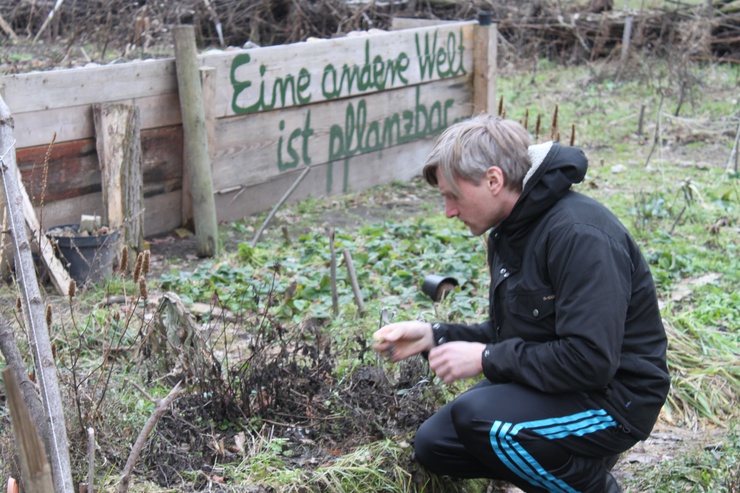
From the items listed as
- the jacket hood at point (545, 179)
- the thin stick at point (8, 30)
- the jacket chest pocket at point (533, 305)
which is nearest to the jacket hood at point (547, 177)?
the jacket hood at point (545, 179)

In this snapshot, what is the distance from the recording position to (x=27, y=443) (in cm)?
151

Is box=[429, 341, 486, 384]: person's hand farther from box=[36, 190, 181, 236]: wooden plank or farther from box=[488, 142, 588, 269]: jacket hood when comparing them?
box=[36, 190, 181, 236]: wooden plank

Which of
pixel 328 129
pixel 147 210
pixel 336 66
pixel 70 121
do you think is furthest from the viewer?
pixel 328 129

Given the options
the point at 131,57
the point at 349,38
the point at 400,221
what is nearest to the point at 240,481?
the point at 400,221

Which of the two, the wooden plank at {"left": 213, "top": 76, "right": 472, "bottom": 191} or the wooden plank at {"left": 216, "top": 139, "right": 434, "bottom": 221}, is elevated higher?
the wooden plank at {"left": 213, "top": 76, "right": 472, "bottom": 191}

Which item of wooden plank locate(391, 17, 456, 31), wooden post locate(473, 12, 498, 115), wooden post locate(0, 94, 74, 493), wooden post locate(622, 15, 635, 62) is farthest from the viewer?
wooden post locate(622, 15, 635, 62)

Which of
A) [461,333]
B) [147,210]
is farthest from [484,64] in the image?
[461,333]

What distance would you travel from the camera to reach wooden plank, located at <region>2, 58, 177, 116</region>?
5270 millimetres

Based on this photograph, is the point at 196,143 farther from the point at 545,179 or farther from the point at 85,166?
the point at 545,179

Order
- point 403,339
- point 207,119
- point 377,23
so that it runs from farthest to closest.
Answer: point 377,23 → point 207,119 → point 403,339

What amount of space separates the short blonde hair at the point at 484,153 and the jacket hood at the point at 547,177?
0.14 ft

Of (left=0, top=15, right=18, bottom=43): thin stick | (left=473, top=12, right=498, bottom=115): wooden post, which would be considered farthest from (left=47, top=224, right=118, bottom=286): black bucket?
(left=0, top=15, right=18, bottom=43): thin stick

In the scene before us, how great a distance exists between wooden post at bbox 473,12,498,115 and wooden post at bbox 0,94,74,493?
7.31 meters

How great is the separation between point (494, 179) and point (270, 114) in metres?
4.63
